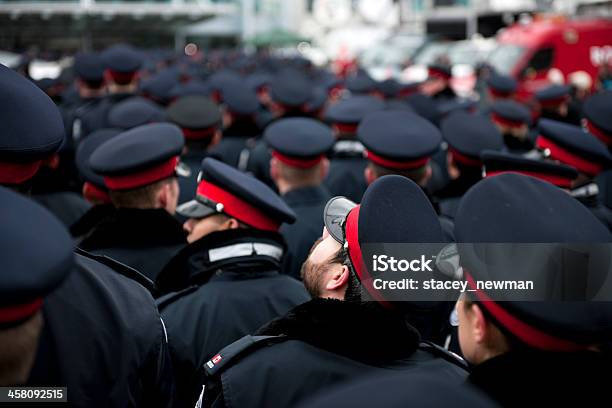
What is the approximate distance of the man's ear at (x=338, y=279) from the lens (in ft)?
5.90

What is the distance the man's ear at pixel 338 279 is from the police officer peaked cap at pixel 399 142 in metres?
1.60

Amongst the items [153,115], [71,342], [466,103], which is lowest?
[466,103]

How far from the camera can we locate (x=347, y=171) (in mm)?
4465

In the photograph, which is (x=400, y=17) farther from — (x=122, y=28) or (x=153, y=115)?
(x=153, y=115)

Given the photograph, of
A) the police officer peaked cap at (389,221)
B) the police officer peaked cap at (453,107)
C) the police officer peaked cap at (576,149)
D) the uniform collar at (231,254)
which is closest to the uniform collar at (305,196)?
the uniform collar at (231,254)

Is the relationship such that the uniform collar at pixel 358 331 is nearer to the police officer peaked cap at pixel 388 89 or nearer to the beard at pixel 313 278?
the beard at pixel 313 278

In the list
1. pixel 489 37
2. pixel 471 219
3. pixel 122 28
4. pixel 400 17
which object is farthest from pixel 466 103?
pixel 122 28

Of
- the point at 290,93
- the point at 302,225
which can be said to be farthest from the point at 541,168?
the point at 290,93

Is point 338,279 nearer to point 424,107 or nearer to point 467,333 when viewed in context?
point 467,333

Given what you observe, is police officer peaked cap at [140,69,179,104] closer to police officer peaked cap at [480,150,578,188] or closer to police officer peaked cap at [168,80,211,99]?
police officer peaked cap at [168,80,211,99]

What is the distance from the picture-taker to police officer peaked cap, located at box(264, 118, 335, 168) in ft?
11.8

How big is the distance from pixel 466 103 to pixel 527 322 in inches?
270

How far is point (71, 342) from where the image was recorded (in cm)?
142

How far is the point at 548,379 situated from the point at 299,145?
2.52m
